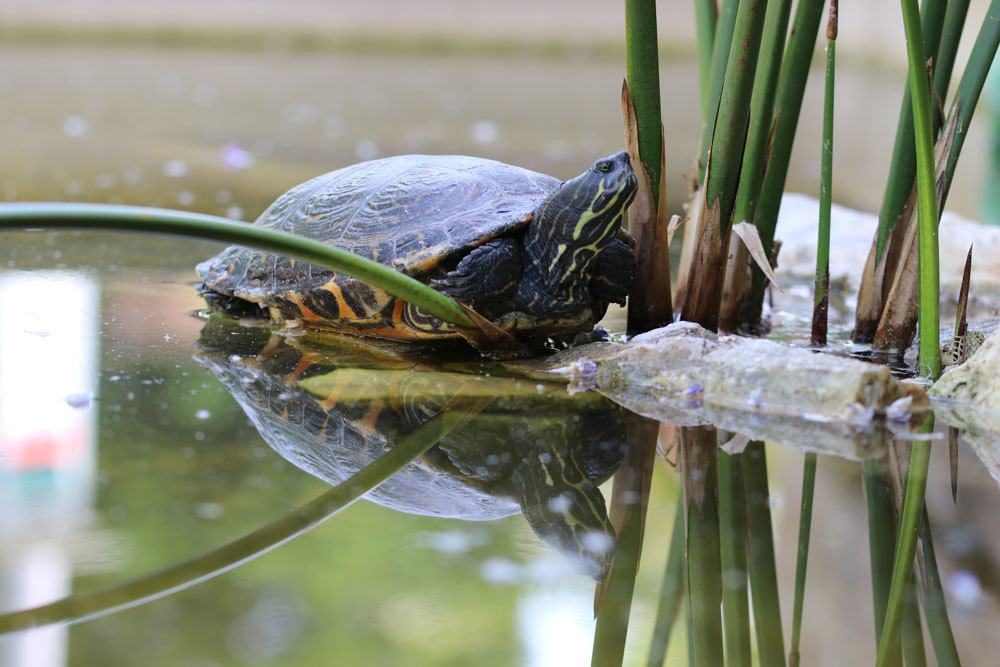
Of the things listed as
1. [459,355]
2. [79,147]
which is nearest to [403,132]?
[79,147]

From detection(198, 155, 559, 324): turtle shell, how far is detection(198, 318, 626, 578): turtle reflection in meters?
0.16

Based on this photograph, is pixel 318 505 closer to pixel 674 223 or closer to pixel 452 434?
pixel 452 434

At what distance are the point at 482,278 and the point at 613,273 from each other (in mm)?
315

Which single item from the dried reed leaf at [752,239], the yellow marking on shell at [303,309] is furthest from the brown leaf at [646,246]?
the yellow marking on shell at [303,309]

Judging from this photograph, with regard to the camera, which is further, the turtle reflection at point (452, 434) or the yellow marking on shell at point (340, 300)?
the yellow marking on shell at point (340, 300)

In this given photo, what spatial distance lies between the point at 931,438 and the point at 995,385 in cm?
23

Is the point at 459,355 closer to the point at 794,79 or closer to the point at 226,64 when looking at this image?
the point at 794,79

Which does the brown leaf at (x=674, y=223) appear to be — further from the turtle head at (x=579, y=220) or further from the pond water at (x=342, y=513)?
the pond water at (x=342, y=513)

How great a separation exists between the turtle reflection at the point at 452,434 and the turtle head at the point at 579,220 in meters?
0.30

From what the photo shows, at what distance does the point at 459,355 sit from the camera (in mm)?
2408

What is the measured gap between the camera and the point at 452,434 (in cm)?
188

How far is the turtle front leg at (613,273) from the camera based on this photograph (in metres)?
2.40

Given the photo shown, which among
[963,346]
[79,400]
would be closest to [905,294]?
[963,346]

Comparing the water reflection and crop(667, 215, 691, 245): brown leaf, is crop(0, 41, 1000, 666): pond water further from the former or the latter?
crop(667, 215, 691, 245): brown leaf
